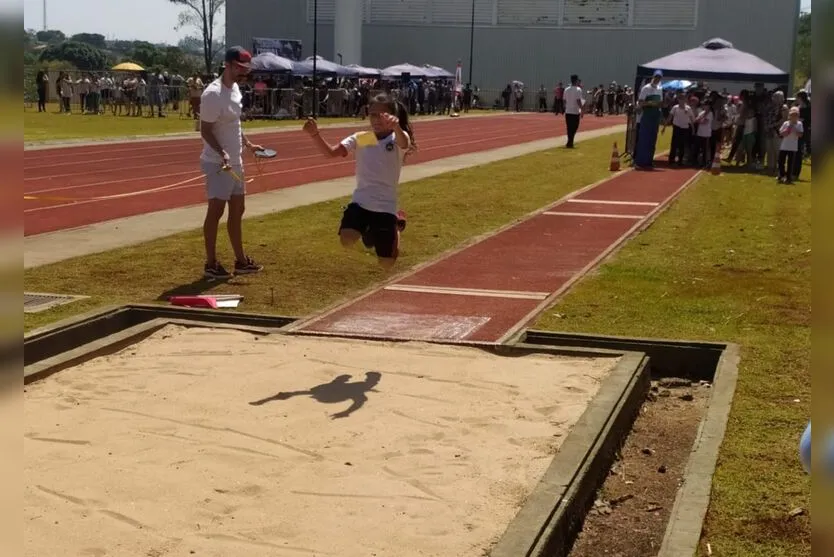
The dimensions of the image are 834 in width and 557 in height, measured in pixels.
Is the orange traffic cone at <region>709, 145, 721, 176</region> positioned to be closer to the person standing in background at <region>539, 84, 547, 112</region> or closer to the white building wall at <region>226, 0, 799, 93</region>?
the white building wall at <region>226, 0, 799, 93</region>

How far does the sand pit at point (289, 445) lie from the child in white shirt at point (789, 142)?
52.9 ft

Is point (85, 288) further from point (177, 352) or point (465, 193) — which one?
point (465, 193)

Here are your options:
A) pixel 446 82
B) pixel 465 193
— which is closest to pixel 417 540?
pixel 465 193

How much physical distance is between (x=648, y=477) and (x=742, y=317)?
3765mm

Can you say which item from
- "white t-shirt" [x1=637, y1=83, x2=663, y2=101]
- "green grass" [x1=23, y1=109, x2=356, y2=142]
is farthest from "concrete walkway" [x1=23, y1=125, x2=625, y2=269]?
"green grass" [x1=23, y1=109, x2=356, y2=142]

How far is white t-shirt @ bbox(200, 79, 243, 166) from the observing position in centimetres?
1027

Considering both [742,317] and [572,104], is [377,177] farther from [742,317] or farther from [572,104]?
[572,104]

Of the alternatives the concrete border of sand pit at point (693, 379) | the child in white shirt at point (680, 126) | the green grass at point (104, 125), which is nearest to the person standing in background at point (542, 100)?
the green grass at point (104, 125)

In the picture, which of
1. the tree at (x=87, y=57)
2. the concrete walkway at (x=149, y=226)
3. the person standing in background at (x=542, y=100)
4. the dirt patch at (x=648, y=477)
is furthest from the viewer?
the tree at (x=87, y=57)

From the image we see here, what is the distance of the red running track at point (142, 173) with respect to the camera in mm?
16484

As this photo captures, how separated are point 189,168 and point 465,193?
687 cm

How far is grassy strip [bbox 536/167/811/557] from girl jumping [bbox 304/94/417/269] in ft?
5.25

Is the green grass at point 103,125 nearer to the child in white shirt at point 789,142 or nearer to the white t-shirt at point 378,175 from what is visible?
the child in white shirt at point 789,142

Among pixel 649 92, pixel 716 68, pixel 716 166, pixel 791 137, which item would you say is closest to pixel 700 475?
pixel 791 137
